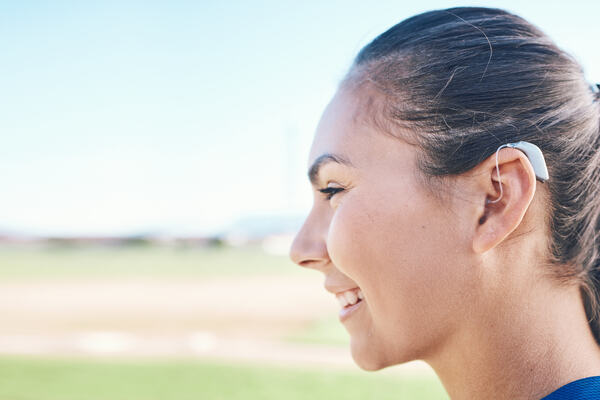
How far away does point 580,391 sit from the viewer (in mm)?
1128

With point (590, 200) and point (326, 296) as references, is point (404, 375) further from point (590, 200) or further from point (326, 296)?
point (326, 296)

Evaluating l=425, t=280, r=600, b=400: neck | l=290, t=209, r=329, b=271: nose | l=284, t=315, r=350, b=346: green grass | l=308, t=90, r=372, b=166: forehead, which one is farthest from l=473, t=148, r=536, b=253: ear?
l=284, t=315, r=350, b=346: green grass

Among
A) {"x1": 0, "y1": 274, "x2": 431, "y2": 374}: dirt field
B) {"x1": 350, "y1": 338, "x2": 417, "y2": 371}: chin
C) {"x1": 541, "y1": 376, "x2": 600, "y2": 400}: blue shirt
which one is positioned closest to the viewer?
{"x1": 541, "y1": 376, "x2": 600, "y2": 400}: blue shirt

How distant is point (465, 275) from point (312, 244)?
1.41 ft

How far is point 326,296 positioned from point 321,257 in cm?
1811

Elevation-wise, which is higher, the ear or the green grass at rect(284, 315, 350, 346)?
the green grass at rect(284, 315, 350, 346)

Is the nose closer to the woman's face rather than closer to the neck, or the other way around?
the woman's face

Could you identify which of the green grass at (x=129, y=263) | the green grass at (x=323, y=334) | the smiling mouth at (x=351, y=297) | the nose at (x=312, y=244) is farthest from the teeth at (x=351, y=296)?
the green grass at (x=129, y=263)

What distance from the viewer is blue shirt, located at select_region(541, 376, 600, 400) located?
3.66ft

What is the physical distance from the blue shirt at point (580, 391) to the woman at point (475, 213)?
0.40ft

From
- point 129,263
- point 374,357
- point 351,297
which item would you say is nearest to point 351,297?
point 351,297

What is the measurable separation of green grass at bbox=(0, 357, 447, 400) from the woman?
17.6ft

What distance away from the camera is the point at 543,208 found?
1.33 m

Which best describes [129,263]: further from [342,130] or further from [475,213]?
[475,213]
